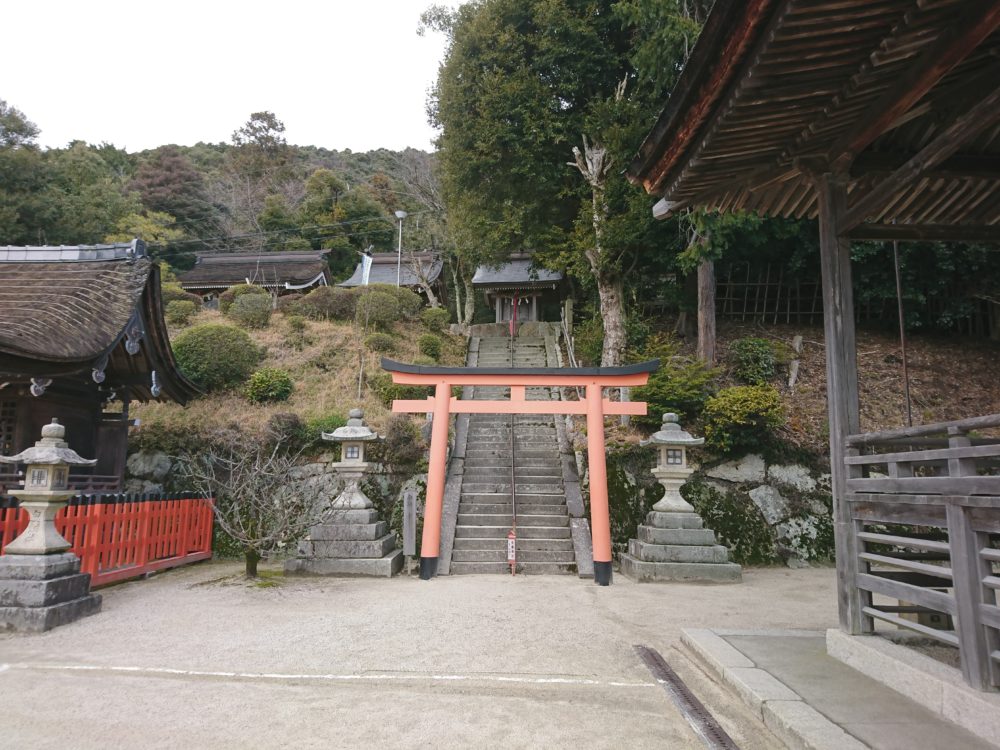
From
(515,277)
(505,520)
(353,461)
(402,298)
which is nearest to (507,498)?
(505,520)

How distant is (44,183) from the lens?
79.6 ft

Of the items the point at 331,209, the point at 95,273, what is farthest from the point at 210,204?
the point at 95,273

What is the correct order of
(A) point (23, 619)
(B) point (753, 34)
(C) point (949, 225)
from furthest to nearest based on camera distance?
1. (A) point (23, 619)
2. (C) point (949, 225)
3. (B) point (753, 34)

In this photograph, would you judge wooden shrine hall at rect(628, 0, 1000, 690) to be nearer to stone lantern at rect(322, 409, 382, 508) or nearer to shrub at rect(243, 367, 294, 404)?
stone lantern at rect(322, 409, 382, 508)

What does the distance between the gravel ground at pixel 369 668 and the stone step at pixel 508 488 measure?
3.65 meters

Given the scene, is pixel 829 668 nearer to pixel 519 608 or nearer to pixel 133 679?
pixel 519 608

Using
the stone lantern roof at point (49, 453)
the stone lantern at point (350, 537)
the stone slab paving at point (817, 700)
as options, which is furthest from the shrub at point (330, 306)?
the stone slab paving at point (817, 700)

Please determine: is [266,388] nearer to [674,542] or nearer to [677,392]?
[677,392]

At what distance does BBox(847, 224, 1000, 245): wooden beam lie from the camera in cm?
421

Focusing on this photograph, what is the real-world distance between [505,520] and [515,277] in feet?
54.8

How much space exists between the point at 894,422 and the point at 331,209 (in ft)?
109

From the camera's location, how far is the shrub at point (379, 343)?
59.0 feet

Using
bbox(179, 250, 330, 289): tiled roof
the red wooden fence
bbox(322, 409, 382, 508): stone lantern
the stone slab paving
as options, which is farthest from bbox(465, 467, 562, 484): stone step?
bbox(179, 250, 330, 289): tiled roof

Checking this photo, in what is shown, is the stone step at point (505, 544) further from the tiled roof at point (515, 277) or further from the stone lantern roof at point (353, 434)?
the tiled roof at point (515, 277)
